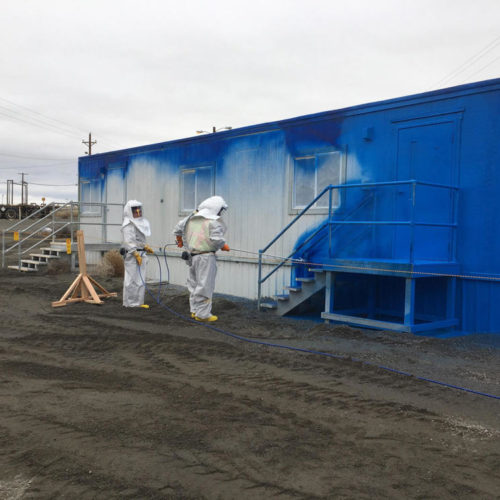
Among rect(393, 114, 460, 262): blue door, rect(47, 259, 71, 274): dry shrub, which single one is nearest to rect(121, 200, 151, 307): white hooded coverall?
rect(393, 114, 460, 262): blue door

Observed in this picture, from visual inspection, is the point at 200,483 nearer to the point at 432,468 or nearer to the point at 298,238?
the point at 432,468

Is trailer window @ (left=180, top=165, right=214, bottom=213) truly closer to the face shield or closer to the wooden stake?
the face shield

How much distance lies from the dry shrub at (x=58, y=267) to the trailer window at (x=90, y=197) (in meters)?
1.85

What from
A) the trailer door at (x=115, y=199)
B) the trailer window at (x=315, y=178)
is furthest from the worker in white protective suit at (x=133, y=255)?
the trailer door at (x=115, y=199)

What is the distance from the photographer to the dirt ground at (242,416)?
3361 mm

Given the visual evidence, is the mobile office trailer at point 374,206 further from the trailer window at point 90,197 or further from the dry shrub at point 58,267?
the dry shrub at point 58,267

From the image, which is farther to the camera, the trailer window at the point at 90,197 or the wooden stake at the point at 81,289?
the trailer window at the point at 90,197

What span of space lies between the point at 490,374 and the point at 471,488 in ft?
10.1

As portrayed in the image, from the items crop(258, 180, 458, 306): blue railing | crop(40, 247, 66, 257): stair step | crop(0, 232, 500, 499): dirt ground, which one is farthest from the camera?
crop(40, 247, 66, 257): stair step

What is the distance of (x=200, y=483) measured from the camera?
3.33 meters

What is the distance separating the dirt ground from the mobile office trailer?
1.07m

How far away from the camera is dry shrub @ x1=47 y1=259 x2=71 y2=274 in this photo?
52.0ft

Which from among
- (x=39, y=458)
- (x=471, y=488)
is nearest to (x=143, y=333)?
(x=39, y=458)

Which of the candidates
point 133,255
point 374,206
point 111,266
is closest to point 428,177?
point 374,206
